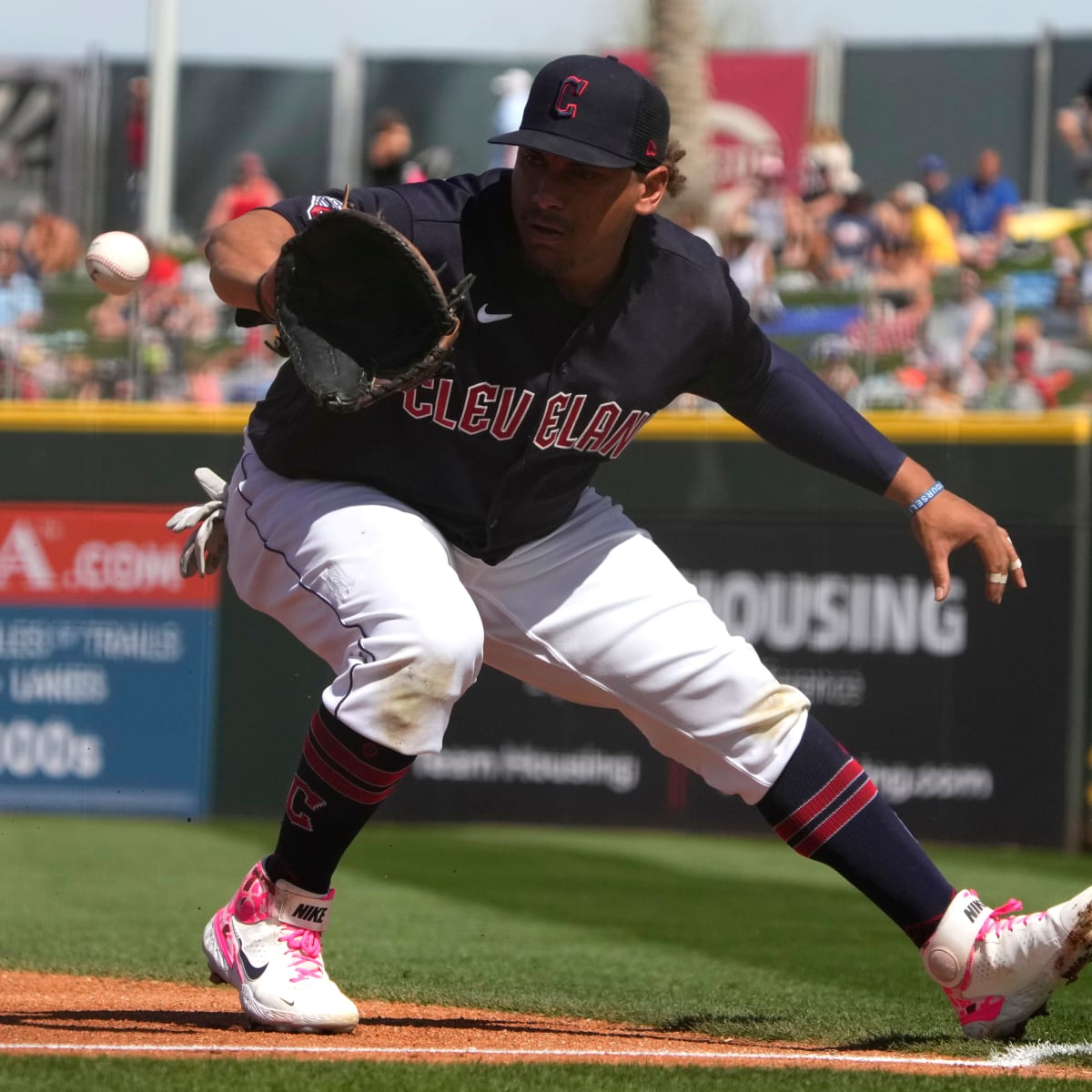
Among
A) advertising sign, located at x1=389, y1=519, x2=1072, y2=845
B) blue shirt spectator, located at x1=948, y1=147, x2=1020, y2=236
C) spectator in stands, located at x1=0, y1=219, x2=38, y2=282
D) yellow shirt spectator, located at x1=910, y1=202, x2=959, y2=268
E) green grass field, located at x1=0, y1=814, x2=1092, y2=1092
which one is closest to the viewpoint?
green grass field, located at x1=0, y1=814, x2=1092, y2=1092

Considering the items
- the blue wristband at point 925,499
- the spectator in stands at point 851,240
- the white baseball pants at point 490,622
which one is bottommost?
the white baseball pants at point 490,622

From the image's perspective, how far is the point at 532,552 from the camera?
4.26 metres

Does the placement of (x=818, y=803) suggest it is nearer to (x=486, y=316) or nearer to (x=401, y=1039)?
(x=401, y=1039)

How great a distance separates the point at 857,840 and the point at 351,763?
1.12m

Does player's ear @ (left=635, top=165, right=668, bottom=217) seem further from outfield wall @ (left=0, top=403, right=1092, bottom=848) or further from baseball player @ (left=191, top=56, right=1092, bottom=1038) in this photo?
outfield wall @ (left=0, top=403, right=1092, bottom=848)

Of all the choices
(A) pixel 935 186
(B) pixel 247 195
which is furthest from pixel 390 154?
(A) pixel 935 186

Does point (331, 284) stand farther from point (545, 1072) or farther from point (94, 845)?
point (94, 845)

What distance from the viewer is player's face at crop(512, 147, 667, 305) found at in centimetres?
395

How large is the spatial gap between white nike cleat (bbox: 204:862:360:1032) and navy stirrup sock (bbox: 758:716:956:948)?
1019 millimetres

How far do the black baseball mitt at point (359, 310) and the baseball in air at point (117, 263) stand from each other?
537 mm

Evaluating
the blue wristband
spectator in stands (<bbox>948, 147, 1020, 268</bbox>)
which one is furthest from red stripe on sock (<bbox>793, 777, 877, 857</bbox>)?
spectator in stands (<bbox>948, 147, 1020, 268</bbox>)

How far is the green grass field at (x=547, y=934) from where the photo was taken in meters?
3.61

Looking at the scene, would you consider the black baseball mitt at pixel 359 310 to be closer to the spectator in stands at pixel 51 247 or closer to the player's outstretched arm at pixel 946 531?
the player's outstretched arm at pixel 946 531

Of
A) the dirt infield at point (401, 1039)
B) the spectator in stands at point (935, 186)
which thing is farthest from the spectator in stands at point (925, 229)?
the dirt infield at point (401, 1039)
